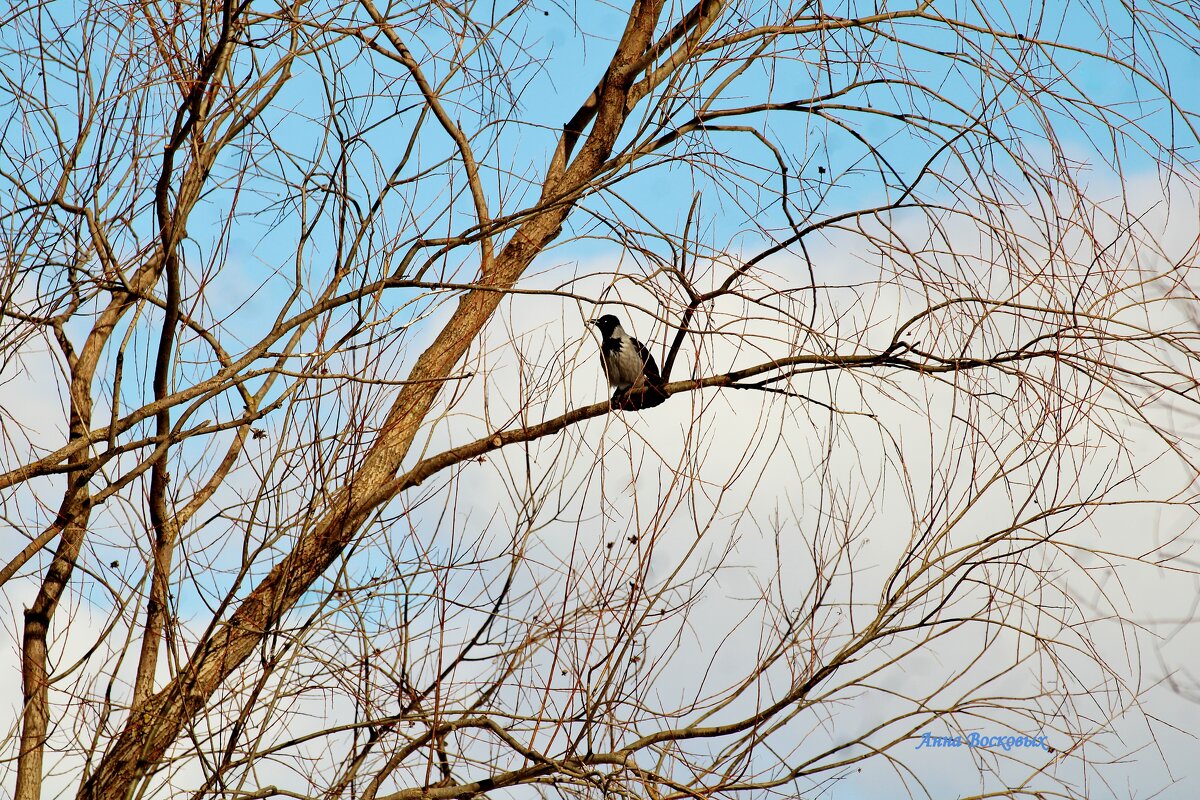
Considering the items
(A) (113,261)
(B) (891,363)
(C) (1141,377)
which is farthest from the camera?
(B) (891,363)

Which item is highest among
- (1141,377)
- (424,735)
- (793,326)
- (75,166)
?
(75,166)

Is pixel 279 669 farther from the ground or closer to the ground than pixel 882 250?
closer to the ground

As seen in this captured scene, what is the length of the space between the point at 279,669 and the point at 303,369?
2.60 ft

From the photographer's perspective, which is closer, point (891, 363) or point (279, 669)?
point (279, 669)

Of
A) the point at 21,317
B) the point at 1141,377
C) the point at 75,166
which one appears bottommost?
the point at 1141,377

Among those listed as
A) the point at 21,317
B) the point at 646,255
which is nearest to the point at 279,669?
the point at 21,317

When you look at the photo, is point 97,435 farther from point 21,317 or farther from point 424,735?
point 424,735

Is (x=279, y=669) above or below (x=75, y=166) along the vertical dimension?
below

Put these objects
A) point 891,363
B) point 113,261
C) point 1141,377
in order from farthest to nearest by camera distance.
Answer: point 891,363 → point 113,261 → point 1141,377

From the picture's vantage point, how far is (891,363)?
3506mm

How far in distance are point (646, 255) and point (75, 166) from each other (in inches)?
68.4

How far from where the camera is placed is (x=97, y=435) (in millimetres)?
3148

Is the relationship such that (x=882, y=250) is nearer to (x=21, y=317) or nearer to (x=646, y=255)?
(x=646, y=255)

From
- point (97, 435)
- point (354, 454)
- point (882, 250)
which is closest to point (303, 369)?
point (354, 454)
